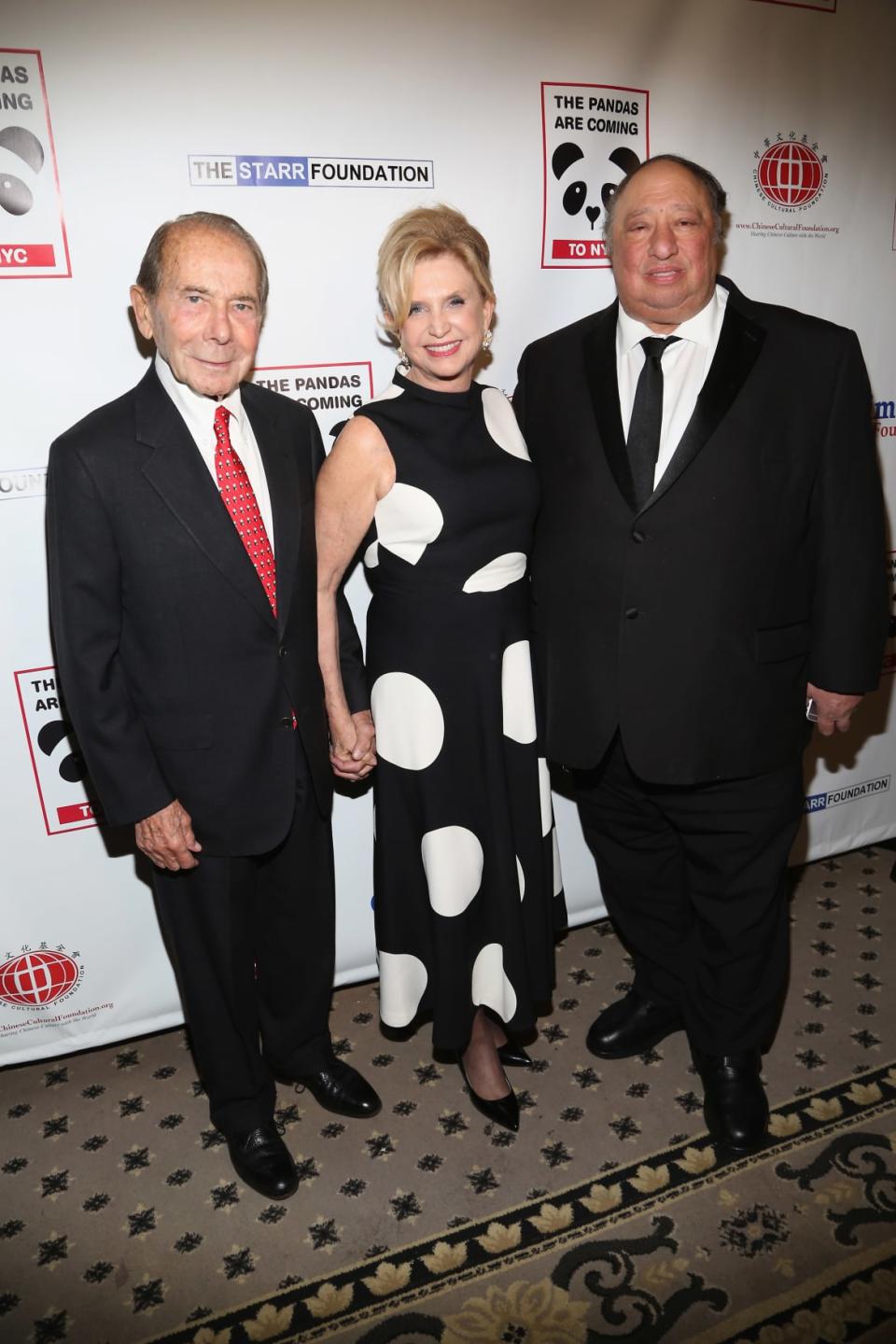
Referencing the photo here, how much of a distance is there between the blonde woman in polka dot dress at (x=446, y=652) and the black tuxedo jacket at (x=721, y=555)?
0.38 ft

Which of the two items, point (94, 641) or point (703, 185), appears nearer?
point (94, 641)

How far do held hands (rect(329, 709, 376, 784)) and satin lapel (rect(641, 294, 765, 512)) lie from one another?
78 cm

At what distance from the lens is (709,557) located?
1.94 m

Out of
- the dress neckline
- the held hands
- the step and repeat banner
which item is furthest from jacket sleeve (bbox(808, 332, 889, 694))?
the held hands

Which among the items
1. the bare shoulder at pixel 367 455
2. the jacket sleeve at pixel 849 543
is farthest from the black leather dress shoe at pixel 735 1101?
the bare shoulder at pixel 367 455

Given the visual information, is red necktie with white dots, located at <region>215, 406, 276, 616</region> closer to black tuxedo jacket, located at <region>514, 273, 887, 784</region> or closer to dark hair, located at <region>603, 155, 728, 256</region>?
black tuxedo jacket, located at <region>514, 273, 887, 784</region>

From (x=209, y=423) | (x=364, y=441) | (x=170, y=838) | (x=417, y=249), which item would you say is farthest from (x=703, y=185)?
(x=170, y=838)

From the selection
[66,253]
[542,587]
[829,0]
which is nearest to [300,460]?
[542,587]

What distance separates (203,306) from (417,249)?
17.0 inches

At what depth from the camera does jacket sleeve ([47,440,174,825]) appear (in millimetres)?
1711

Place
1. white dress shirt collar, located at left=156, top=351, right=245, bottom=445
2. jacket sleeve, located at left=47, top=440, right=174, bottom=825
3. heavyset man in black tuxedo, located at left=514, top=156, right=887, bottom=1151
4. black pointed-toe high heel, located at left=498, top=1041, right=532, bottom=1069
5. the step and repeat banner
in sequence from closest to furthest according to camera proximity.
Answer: jacket sleeve, located at left=47, top=440, right=174, bottom=825, white dress shirt collar, located at left=156, top=351, right=245, bottom=445, heavyset man in black tuxedo, located at left=514, top=156, right=887, bottom=1151, the step and repeat banner, black pointed-toe high heel, located at left=498, top=1041, right=532, bottom=1069

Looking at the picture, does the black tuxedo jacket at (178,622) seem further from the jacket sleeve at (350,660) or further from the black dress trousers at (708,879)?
the black dress trousers at (708,879)

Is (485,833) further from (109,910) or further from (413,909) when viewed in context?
(109,910)

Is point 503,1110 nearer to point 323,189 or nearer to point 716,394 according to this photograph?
point 716,394
